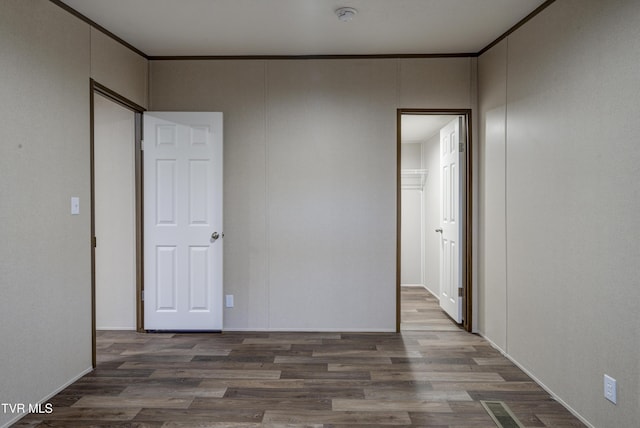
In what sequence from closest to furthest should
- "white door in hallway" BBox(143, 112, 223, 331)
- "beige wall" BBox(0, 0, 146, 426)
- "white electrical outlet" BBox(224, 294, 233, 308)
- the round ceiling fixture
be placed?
1. "beige wall" BBox(0, 0, 146, 426)
2. the round ceiling fixture
3. "white door in hallway" BBox(143, 112, 223, 331)
4. "white electrical outlet" BBox(224, 294, 233, 308)

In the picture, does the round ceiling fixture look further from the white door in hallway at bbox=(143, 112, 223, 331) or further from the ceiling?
the white door in hallway at bbox=(143, 112, 223, 331)

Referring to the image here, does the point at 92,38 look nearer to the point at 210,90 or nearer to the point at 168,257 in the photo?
the point at 210,90

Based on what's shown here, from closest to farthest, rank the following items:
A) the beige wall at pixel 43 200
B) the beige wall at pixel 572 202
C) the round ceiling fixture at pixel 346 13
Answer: the beige wall at pixel 572 202
the beige wall at pixel 43 200
the round ceiling fixture at pixel 346 13

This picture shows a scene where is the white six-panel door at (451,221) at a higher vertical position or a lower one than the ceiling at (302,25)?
lower

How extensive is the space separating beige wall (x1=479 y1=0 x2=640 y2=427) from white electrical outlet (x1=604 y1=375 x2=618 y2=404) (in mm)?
Result: 26

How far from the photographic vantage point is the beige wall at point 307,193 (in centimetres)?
379

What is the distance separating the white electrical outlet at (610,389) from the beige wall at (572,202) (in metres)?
0.03

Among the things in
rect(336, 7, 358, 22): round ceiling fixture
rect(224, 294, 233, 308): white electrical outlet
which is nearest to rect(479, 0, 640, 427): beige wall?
rect(336, 7, 358, 22): round ceiling fixture

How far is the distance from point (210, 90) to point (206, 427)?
287 centimetres

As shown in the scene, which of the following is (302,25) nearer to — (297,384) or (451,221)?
(451,221)

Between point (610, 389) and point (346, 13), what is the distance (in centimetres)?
275

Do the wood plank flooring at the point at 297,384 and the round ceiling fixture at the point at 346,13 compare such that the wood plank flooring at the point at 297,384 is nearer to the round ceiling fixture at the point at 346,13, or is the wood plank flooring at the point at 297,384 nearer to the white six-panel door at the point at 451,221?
the white six-panel door at the point at 451,221

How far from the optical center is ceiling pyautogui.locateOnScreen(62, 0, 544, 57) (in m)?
2.78

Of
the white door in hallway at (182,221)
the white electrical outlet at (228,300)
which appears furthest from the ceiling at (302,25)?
the white electrical outlet at (228,300)
